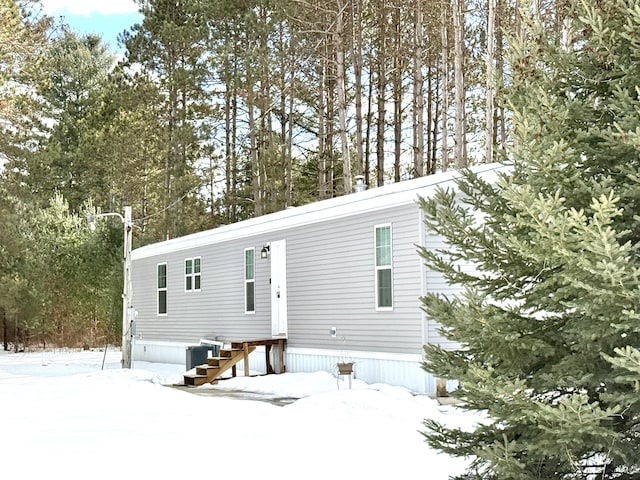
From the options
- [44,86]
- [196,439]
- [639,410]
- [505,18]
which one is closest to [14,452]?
[196,439]

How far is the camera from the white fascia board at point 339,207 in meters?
11.7

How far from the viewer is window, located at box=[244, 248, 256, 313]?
16.7m

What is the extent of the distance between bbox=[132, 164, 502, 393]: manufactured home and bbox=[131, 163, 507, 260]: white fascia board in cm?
2

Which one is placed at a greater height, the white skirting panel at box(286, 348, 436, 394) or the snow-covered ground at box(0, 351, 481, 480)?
the white skirting panel at box(286, 348, 436, 394)

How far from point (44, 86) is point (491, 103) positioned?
43.3 feet

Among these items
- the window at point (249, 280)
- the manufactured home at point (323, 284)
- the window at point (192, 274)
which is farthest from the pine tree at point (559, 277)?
the window at point (192, 274)

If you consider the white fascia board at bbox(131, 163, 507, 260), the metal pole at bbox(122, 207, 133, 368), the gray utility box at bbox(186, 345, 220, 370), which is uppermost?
the white fascia board at bbox(131, 163, 507, 260)

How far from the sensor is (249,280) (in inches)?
659

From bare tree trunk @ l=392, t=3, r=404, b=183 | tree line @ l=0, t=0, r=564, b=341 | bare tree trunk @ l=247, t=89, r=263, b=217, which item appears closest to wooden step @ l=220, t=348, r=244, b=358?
tree line @ l=0, t=0, r=564, b=341

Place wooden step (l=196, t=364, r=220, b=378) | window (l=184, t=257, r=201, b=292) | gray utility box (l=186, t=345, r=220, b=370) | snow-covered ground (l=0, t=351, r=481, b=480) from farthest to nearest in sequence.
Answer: window (l=184, t=257, r=201, b=292), gray utility box (l=186, t=345, r=220, b=370), wooden step (l=196, t=364, r=220, b=378), snow-covered ground (l=0, t=351, r=481, b=480)

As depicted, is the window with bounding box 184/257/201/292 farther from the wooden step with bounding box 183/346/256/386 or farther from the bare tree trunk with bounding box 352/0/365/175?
the bare tree trunk with bounding box 352/0/365/175

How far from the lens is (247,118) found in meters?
30.4

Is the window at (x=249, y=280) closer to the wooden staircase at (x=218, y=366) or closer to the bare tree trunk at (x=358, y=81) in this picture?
the wooden staircase at (x=218, y=366)

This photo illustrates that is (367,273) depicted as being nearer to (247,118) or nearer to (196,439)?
(196,439)
